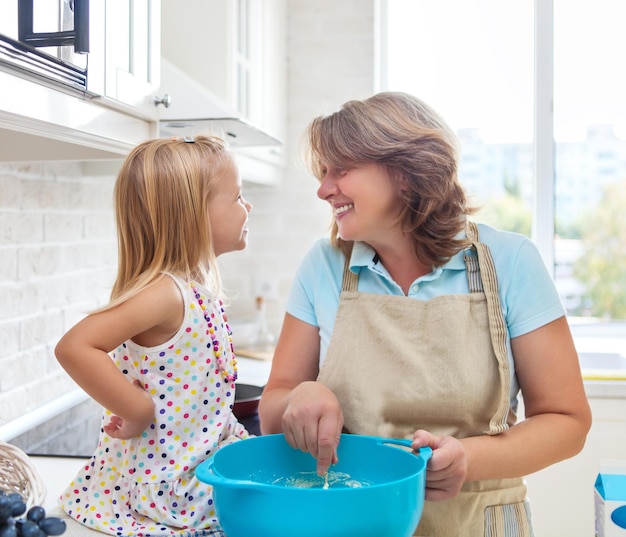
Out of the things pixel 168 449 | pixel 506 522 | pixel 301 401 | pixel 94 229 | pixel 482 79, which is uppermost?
pixel 482 79

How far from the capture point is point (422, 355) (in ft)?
3.86

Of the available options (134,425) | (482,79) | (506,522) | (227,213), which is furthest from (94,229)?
(482,79)

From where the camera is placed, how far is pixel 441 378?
1.16 metres

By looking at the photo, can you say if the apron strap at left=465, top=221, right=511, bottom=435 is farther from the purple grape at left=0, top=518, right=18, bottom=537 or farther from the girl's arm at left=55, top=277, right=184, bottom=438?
the purple grape at left=0, top=518, right=18, bottom=537

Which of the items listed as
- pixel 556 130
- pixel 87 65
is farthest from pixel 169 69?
pixel 556 130

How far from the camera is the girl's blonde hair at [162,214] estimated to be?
4.30ft

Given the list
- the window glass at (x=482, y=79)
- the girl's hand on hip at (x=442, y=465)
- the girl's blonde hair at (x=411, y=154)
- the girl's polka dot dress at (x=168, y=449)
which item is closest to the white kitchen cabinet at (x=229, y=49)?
the window glass at (x=482, y=79)

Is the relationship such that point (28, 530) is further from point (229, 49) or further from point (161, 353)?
point (229, 49)

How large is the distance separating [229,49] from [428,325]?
1266 mm

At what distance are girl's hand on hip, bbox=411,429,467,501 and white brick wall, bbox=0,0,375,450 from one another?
0.75 meters

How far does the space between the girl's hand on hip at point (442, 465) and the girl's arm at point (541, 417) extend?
82mm

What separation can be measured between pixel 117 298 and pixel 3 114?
1.31 ft

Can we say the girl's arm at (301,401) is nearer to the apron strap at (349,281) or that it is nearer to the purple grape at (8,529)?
the apron strap at (349,281)

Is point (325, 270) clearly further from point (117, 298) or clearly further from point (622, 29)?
point (622, 29)
